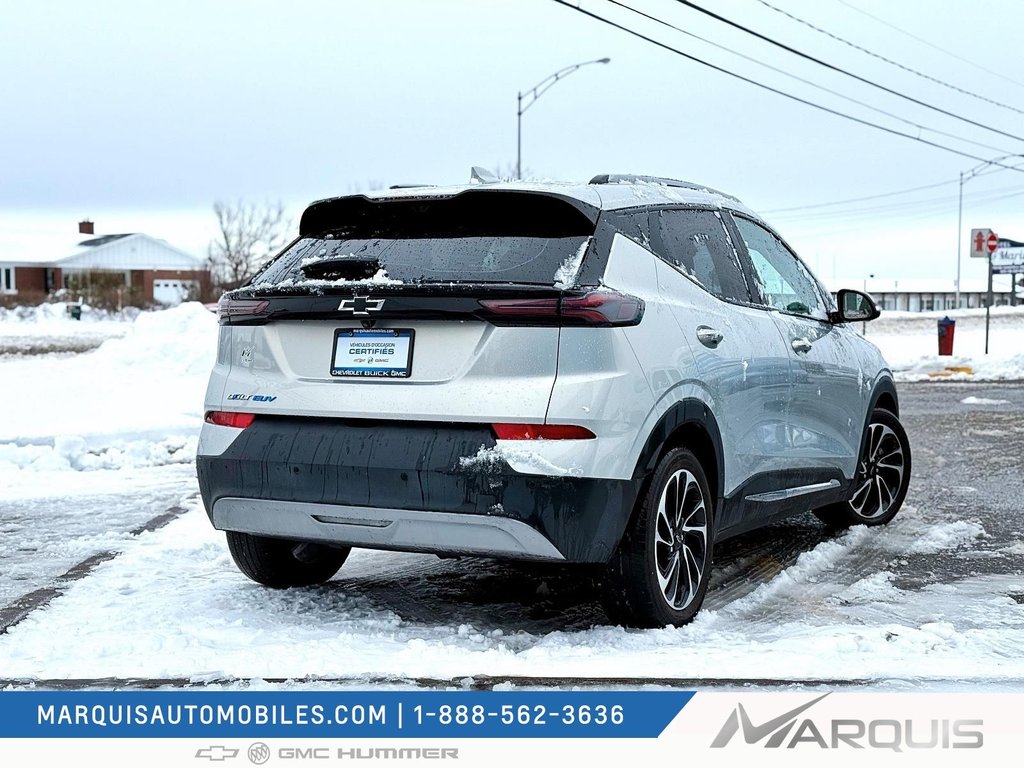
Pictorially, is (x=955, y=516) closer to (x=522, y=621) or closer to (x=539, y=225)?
(x=522, y=621)

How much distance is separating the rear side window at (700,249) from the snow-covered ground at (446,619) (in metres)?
1.44

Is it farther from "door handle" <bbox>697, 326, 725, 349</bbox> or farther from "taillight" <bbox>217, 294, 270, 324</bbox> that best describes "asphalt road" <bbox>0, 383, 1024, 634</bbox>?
"taillight" <bbox>217, 294, 270, 324</bbox>

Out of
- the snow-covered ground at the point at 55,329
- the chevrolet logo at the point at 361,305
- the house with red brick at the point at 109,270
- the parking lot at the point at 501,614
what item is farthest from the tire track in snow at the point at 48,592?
the house with red brick at the point at 109,270

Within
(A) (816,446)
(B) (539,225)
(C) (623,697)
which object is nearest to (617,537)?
(C) (623,697)

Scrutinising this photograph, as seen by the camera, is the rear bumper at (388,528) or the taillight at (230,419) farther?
the taillight at (230,419)

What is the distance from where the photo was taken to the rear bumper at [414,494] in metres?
4.65

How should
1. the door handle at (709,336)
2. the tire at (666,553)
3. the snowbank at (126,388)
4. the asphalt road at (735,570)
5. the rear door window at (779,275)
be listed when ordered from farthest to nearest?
1. the snowbank at (126,388)
2. the rear door window at (779,275)
3. the asphalt road at (735,570)
4. the door handle at (709,336)
5. the tire at (666,553)

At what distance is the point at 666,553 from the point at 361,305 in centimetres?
159

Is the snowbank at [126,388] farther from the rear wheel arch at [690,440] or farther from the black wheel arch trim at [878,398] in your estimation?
the rear wheel arch at [690,440]

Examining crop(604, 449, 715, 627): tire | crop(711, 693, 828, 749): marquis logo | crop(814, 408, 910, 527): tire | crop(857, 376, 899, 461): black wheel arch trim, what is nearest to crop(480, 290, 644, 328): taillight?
crop(604, 449, 715, 627): tire

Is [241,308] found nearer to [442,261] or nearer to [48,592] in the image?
[442,261]

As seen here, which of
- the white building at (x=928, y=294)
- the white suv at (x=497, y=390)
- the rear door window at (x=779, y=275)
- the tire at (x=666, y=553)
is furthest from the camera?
the white building at (x=928, y=294)

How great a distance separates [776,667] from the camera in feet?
14.9

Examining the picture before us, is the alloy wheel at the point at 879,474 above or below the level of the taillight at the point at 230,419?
below
